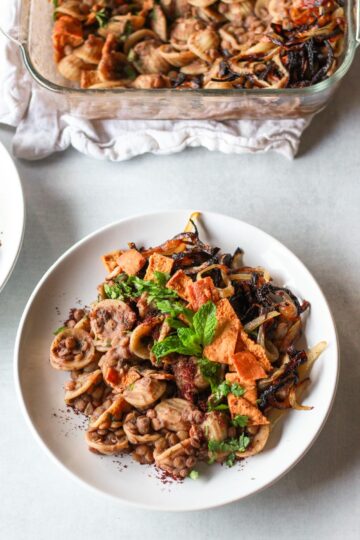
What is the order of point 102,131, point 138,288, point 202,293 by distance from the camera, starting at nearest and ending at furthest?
point 202,293 → point 138,288 → point 102,131

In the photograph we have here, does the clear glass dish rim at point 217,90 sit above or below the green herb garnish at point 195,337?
above

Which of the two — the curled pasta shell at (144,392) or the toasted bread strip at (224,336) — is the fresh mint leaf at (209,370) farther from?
the curled pasta shell at (144,392)

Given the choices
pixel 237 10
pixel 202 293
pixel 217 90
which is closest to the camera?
pixel 202 293

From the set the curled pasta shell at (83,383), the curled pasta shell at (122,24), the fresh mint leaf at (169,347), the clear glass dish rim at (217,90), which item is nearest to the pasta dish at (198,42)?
the curled pasta shell at (122,24)

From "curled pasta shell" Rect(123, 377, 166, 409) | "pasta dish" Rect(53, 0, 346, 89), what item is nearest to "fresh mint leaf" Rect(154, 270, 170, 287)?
"curled pasta shell" Rect(123, 377, 166, 409)

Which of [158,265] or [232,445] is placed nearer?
[232,445]

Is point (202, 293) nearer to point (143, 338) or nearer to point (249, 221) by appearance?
point (143, 338)

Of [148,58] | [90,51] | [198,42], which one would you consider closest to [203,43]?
[198,42]
